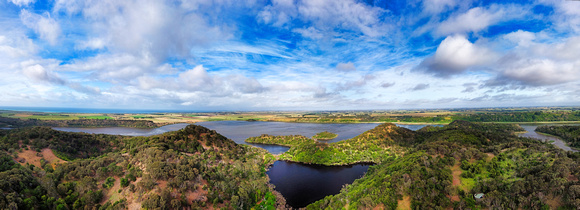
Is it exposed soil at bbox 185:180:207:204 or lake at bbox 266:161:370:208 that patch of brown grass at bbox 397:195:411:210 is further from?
exposed soil at bbox 185:180:207:204

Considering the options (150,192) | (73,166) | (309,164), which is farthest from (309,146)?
(73,166)

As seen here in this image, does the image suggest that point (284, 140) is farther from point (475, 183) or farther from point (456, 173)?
point (475, 183)

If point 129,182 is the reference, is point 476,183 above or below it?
below

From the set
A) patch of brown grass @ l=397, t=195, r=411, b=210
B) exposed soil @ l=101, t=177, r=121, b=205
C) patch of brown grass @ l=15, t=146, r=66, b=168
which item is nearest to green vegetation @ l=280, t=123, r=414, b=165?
patch of brown grass @ l=397, t=195, r=411, b=210

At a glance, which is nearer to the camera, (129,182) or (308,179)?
(129,182)

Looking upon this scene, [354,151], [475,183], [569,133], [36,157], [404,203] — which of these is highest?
[36,157]

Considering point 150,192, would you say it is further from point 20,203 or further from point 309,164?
point 309,164

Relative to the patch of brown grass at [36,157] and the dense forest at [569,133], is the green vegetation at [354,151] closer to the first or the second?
the patch of brown grass at [36,157]

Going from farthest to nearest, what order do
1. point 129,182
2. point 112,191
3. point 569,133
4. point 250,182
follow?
Answer: 1. point 569,133
2. point 250,182
3. point 129,182
4. point 112,191

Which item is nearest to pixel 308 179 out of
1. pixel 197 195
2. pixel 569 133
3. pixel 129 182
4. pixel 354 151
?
pixel 354 151
